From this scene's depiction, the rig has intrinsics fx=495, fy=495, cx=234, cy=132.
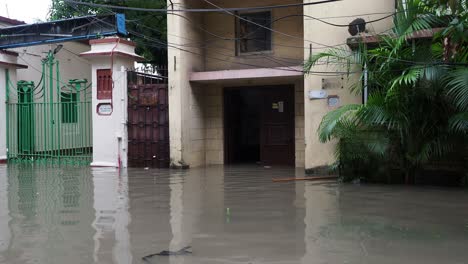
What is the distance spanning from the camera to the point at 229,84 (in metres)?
13.9

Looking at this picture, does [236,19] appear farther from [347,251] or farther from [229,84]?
[347,251]

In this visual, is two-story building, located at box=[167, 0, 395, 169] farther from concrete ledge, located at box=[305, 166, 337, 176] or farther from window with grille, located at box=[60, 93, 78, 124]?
window with grille, located at box=[60, 93, 78, 124]

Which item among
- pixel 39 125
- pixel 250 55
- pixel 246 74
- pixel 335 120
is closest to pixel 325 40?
pixel 246 74

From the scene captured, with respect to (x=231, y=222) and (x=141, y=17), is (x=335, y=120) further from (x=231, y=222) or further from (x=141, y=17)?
(x=141, y=17)

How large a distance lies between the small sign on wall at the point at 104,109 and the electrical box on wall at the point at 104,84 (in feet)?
0.63

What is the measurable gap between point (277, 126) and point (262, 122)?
0.47 metres

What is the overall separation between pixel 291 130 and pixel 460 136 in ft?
17.7

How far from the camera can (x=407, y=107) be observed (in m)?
9.19

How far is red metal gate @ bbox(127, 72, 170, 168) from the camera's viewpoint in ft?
43.1

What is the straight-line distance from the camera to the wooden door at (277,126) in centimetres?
1380

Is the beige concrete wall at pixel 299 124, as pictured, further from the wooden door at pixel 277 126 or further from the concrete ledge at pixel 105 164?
the concrete ledge at pixel 105 164

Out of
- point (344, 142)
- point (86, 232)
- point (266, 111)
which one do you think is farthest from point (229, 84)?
point (86, 232)

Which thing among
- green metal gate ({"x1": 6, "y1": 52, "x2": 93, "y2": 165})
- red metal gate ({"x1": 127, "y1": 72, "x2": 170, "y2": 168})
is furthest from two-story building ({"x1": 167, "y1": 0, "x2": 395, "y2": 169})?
green metal gate ({"x1": 6, "y1": 52, "x2": 93, "y2": 165})

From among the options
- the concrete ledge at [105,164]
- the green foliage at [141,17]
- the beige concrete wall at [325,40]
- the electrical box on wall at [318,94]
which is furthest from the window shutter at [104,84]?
the electrical box on wall at [318,94]
